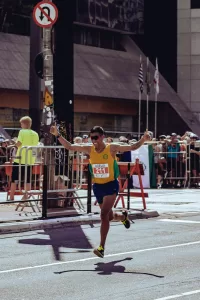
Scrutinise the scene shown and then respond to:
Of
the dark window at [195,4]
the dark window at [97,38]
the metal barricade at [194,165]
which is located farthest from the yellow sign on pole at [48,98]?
the dark window at [195,4]

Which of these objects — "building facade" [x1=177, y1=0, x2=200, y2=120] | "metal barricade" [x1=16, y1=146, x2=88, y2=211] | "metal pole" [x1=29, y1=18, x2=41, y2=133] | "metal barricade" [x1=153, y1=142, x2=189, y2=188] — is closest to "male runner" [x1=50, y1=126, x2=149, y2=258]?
"metal barricade" [x1=16, y1=146, x2=88, y2=211]

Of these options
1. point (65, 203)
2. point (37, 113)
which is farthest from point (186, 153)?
point (65, 203)

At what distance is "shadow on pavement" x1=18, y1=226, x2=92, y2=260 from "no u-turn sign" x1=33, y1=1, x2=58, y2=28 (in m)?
4.38

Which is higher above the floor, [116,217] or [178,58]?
[178,58]

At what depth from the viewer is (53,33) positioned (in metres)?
17.6

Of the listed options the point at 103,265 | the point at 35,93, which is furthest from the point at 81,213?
the point at 35,93

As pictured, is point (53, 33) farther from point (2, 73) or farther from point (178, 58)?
point (178, 58)

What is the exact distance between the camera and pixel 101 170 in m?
11.8

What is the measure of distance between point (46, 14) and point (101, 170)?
20.3 ft

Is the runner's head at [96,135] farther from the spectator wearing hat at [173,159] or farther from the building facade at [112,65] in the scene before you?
the building facade at [112,65]

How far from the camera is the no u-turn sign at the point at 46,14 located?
16969 mm

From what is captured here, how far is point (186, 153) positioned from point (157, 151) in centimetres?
99

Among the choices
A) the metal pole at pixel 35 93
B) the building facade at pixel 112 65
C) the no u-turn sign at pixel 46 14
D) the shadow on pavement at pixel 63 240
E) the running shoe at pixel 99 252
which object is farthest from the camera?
the building facade at pixel 112 65

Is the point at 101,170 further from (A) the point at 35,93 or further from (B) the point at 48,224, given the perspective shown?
(A) the point at 35,93
